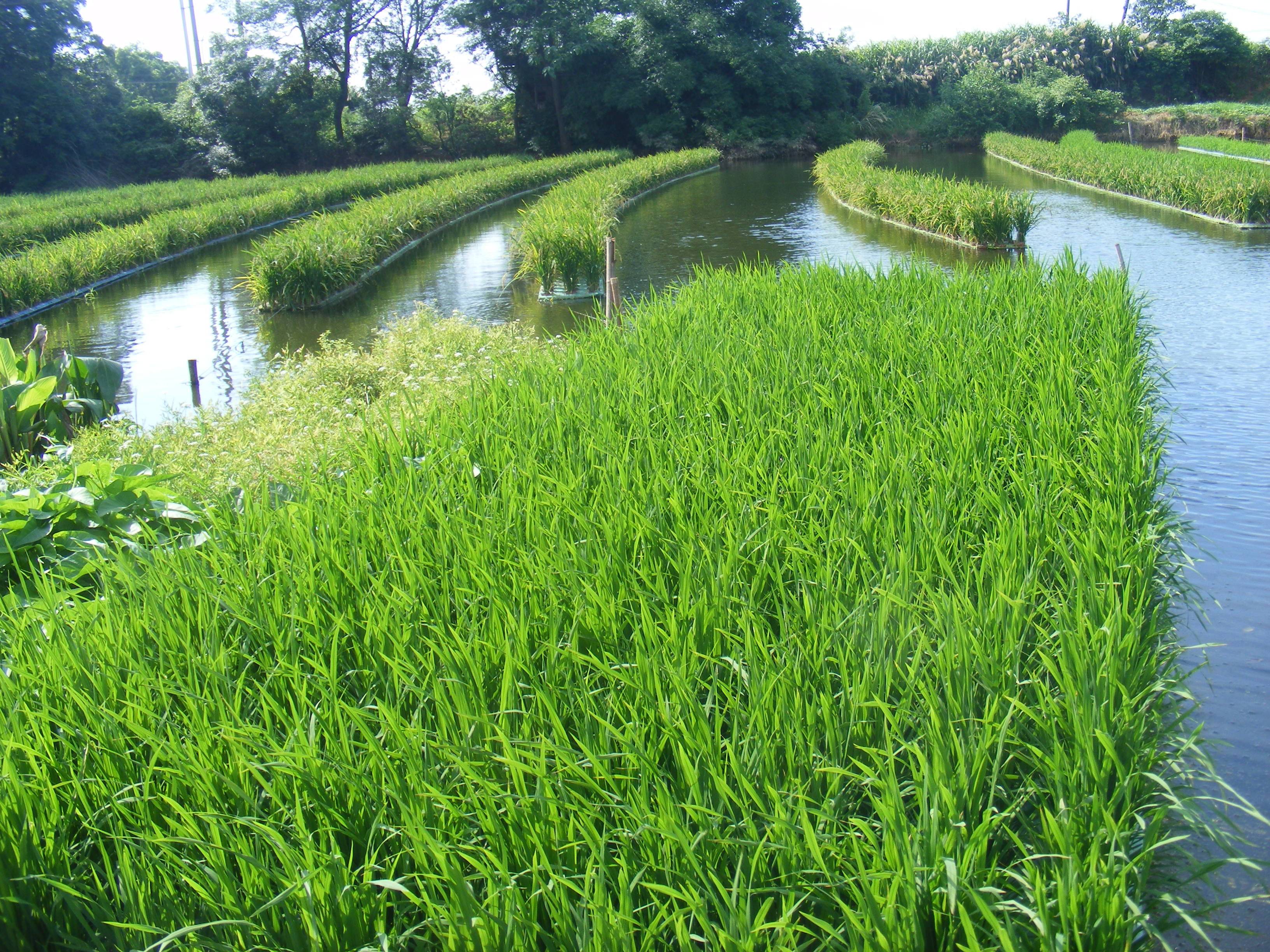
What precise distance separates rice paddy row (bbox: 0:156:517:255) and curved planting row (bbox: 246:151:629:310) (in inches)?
134

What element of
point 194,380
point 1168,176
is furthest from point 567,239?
point 1168,176

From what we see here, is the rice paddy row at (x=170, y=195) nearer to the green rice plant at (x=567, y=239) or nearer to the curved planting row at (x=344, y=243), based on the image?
the curved planting row at (x=344, y=243)

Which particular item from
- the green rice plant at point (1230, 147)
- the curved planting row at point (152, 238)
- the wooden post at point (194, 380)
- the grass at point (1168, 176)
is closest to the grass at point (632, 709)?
the wooden post at point (194, 380)

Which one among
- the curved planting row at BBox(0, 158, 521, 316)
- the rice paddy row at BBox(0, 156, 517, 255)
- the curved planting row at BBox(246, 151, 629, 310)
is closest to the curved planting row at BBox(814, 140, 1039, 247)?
the curved planting row at BBox(246, 151, 629, 310)

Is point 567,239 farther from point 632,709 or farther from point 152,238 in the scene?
point 632,709

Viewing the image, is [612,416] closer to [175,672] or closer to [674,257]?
[175,672]

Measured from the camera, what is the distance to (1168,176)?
15.1 meters

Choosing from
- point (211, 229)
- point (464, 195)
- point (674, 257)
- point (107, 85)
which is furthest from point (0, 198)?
point (674, 257)

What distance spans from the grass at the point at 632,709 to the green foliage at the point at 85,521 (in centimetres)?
29

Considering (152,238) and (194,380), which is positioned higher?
(152,238)

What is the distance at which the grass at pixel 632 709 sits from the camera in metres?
1.53

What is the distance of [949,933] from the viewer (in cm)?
148

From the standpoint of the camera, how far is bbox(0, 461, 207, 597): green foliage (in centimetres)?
298

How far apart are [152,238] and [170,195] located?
685 cm
